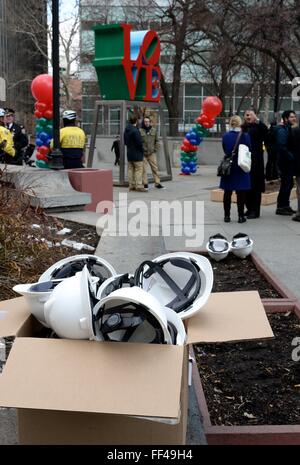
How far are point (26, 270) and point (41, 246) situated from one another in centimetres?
58

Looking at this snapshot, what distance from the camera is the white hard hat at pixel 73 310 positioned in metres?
2.11

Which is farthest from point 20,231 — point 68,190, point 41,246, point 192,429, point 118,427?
point 68,190

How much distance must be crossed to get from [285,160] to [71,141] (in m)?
4.00

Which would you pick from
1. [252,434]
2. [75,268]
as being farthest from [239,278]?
[75,268]

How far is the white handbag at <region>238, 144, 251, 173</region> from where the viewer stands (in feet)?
31.3

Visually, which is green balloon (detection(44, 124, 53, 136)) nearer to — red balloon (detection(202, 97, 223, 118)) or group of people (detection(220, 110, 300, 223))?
group of people (detection(220, 110, 300, 223))

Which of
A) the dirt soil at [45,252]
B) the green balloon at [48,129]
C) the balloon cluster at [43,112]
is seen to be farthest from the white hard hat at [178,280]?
the green balloon at [48,129]

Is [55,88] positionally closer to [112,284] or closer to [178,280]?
[178,280]

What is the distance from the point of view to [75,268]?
285cm

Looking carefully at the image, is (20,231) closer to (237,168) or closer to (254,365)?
(254,365)

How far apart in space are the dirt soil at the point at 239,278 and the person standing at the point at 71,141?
17.2 ft

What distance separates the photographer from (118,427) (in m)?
2.12

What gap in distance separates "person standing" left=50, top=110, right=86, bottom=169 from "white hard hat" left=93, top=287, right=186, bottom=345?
9.15 meters

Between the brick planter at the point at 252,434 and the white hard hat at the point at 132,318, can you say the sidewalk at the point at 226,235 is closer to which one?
the brick planter at the point at 252,434
